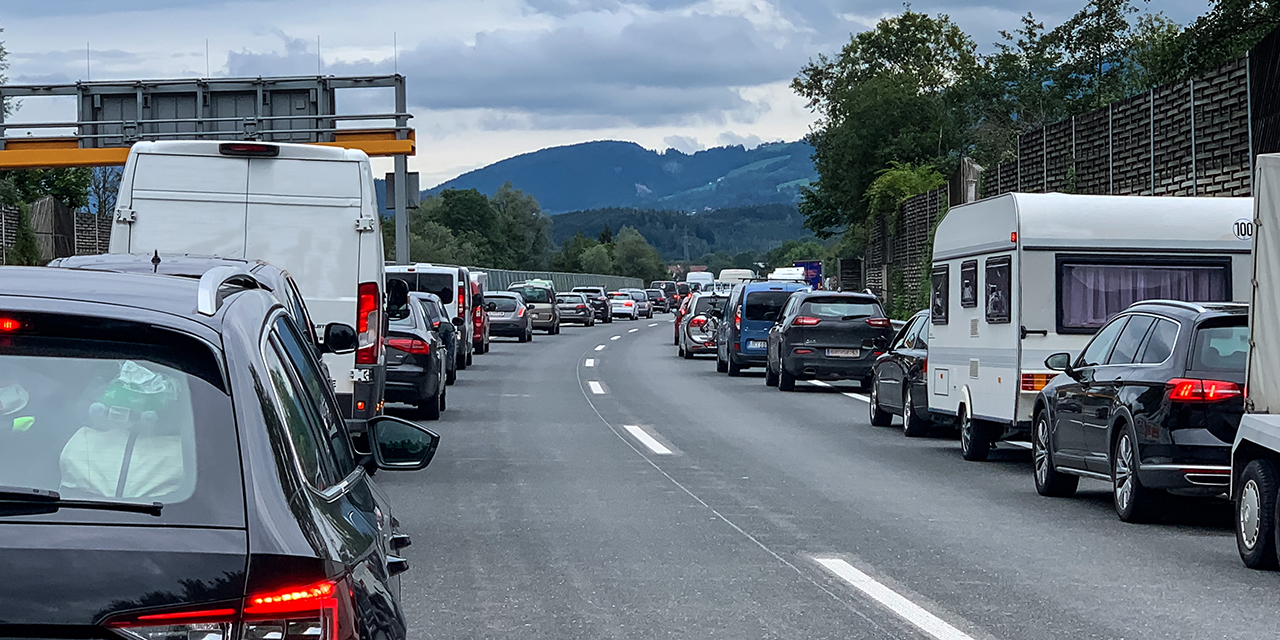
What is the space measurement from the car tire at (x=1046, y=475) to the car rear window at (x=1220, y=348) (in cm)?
196

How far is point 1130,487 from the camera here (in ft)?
36.4

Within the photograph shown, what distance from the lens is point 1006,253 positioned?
14.9 meters

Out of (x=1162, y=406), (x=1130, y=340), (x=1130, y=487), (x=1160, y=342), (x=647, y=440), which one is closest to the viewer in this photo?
(x=1162, y=406)

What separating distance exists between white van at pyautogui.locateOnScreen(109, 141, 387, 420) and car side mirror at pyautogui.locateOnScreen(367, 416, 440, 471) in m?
8.68

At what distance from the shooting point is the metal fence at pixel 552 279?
8194cm

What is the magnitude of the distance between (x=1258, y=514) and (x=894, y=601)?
2.46 metres

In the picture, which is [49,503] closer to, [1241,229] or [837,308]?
[1241,229]

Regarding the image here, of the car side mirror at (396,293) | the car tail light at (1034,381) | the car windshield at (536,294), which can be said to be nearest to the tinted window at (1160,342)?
the car tail light at (1034,381)

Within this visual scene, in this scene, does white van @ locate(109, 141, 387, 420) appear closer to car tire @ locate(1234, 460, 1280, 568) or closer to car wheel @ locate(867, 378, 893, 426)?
car tire @ locate(1234, 460, 1280, 568)

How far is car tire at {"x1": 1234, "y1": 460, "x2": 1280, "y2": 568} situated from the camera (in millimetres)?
9062

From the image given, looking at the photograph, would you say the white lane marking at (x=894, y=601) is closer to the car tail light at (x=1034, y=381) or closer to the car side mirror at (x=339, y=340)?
the car side mirror at (x=339, y=340)

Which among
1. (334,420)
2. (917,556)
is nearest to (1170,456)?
(917,556)

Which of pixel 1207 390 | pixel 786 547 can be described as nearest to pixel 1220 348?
pixel 1207 390

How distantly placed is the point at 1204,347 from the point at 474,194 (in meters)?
184
